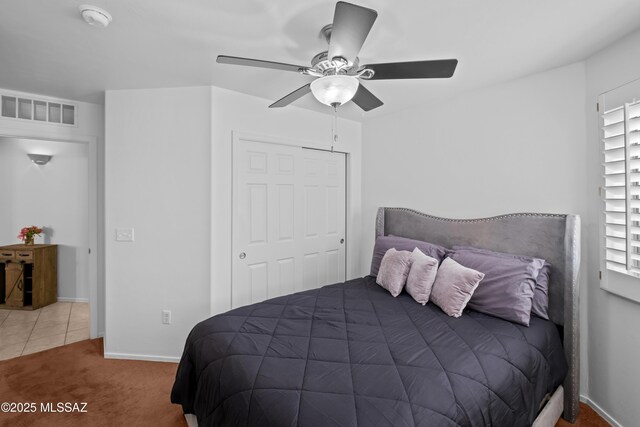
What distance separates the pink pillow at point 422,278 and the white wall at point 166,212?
1608 mm

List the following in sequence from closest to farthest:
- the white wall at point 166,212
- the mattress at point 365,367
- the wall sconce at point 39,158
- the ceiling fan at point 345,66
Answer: the mattress at point 365,367, the ceiling fan at point 345,66, the white wall at point 166,212, the wall sconce at point 39,158

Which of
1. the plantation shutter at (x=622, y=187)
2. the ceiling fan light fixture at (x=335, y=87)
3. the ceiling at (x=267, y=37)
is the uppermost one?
the ceiling at (x=267, y=37)

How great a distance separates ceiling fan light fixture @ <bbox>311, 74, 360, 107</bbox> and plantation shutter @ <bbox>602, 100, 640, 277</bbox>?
1.62 meters

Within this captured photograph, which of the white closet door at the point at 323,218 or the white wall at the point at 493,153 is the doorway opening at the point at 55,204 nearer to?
the white closet door at the point at 323,218

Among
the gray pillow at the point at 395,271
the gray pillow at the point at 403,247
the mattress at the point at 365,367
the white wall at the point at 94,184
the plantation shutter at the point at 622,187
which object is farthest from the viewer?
the white wall at the point at 94,184

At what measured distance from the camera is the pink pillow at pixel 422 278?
2180 mm

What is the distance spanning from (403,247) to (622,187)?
146cm

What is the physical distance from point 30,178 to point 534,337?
19.3ft

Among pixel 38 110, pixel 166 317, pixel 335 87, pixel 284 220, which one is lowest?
pixel 166 317

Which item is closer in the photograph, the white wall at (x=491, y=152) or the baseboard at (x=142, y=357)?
the white wall at (x=491, y=152)

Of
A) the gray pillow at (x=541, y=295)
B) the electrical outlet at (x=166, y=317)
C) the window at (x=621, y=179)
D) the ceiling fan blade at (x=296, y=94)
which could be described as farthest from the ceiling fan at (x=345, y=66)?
the electrical outlet at (x=166, y=317)

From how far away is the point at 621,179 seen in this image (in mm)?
1785

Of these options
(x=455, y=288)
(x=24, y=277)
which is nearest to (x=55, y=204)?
(x=24, y=277)

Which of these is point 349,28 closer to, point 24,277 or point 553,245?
point 553,245
